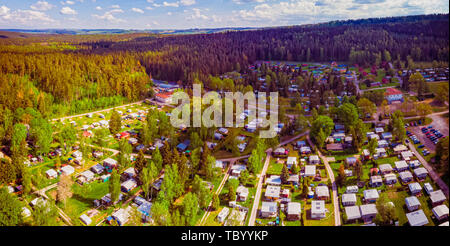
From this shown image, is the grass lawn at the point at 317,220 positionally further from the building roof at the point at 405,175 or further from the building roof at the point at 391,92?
the building roof at the point at 391,92

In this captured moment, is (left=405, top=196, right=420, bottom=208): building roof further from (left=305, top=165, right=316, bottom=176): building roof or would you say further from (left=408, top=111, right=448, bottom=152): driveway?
(left=408, top=111, right=448, bottom=152): driveway

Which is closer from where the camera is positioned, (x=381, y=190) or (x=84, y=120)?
(x=381, y=190)

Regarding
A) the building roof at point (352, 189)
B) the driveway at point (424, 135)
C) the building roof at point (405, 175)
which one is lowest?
the building roof at point (352, 189)

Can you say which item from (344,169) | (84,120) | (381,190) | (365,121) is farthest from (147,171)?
(365,121)

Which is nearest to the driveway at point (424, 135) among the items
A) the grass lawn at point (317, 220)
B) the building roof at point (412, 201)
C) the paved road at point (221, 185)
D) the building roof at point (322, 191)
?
the building roof at point (412, 201)

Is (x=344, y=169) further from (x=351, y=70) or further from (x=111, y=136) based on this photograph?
(x=351, y=70)

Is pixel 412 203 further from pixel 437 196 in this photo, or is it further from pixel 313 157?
pixel 313 157

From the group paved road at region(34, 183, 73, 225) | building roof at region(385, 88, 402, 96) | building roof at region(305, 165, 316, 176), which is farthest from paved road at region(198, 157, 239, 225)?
building roof at region(385, 88, 402, 96)

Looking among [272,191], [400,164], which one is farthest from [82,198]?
[400,164]
